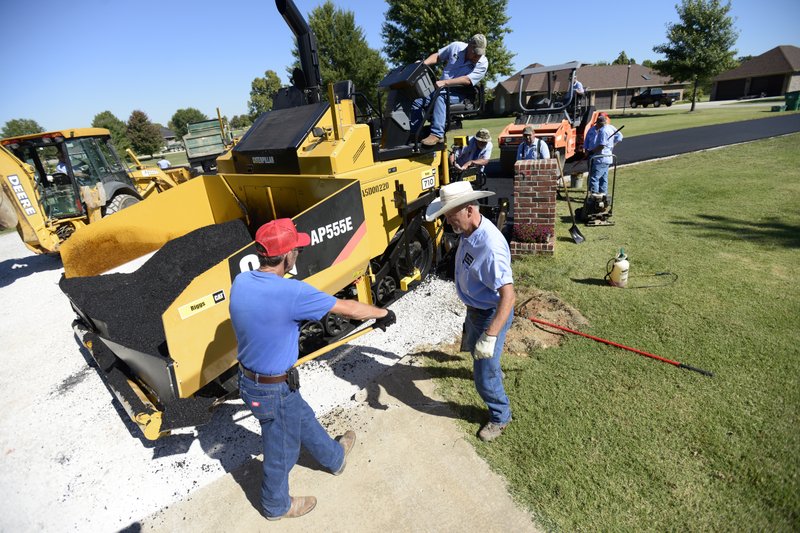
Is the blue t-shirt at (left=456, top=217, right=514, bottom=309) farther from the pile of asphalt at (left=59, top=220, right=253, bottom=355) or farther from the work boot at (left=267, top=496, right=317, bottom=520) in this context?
Answer: the pile of asphalt at (left=59, top=220, right=253, bottom=355)

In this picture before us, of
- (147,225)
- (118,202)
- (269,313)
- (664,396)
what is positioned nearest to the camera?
(269,313)

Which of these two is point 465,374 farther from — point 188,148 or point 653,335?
point 188,148

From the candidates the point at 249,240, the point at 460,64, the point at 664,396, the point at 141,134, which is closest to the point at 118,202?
the point at 249,240

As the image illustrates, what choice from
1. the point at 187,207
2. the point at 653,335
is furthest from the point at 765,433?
the point at 187,207

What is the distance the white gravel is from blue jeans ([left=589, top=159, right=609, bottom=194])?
158 inches

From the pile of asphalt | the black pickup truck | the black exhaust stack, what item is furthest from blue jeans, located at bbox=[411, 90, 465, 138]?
the black pickup truck

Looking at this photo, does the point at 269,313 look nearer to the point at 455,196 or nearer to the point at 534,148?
the point at 455,196

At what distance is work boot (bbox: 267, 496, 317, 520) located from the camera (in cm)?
266

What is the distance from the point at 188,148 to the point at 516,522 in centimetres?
2735

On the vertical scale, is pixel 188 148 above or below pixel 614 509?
above

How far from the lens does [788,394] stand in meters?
3.23

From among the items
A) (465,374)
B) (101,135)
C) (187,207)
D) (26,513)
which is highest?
(101,135)

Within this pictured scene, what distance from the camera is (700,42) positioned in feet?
102

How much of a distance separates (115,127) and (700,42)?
58750mm
